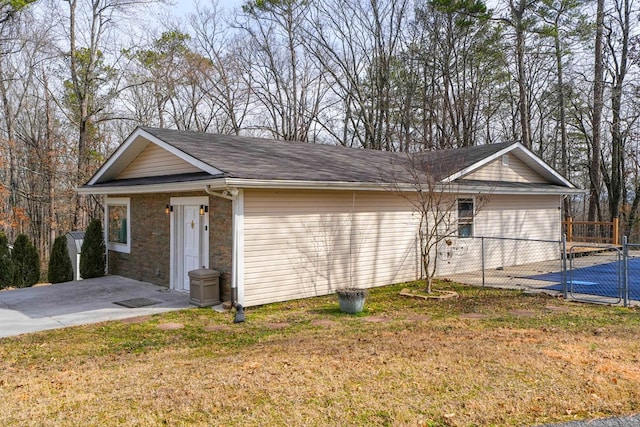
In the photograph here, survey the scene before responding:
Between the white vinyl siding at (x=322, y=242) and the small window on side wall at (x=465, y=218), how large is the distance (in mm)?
1873

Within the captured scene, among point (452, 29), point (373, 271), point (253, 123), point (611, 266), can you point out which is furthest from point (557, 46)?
point (373, 271)

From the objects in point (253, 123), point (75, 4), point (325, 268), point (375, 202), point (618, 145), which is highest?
point (75, 4)

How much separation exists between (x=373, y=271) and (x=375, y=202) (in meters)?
1.55

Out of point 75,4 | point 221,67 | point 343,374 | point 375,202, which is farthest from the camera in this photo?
point 221,67

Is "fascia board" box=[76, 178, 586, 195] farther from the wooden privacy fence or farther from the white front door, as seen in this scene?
the wooden privacy fence

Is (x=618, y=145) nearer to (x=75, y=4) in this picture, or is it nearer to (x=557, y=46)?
(x=557, y=46)

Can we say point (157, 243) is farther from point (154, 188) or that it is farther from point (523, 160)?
point (523, 160)

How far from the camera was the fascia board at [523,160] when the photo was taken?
41.2 ft

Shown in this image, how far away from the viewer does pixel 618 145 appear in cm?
2344

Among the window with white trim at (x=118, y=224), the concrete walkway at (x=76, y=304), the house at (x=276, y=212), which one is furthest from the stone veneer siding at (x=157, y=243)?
the concrete walkway at (x=76, y=304)

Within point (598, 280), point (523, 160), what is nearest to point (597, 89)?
point (523, 160)

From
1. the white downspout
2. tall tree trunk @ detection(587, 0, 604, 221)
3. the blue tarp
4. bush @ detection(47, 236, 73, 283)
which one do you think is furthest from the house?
tall tree trunk @ detection(587, 0, 604, 221)

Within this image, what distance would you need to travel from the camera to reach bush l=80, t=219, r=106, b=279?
1205 centimetres

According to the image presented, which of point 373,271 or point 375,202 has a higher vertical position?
point 375,202
